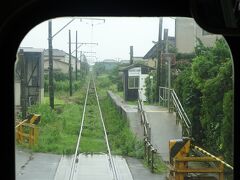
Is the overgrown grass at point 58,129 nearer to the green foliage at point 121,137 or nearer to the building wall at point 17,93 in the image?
the building wall at point 17,93

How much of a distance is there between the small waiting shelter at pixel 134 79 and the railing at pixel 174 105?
0.12m

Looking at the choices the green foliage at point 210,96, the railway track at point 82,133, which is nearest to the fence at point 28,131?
the railway track at point 82,133

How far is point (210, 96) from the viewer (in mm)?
2559

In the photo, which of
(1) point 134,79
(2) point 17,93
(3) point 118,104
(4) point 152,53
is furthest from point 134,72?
(2) point 17,93

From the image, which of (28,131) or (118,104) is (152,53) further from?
(28,131)

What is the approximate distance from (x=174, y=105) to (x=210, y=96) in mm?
274

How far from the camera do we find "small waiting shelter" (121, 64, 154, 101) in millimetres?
2471

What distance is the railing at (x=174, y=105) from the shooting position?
2439 millimetres

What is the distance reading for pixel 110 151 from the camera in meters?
2.62

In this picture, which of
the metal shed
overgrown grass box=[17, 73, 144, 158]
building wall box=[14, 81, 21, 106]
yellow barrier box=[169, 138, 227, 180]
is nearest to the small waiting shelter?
overgrown grass box=[17, 73, 144, 158]

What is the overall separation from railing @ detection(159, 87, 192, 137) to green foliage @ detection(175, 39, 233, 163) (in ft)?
0.11

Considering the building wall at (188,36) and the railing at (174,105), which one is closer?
the building wall at (188,36)
